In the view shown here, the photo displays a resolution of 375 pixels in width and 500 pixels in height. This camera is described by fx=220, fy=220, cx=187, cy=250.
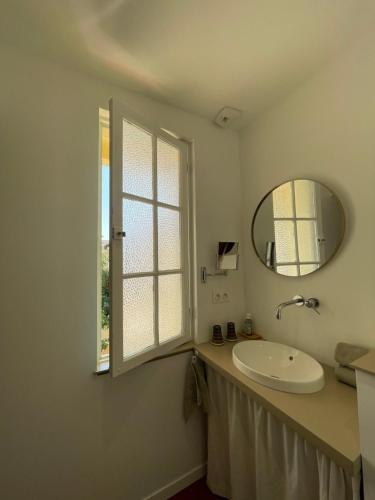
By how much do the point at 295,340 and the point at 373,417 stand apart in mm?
Answer: 710

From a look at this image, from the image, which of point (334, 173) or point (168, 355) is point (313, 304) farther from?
point (168, 355)

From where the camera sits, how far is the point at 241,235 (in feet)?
5.52

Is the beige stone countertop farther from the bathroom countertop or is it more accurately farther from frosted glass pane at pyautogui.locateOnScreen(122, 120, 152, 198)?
frosted glass pane at pyautogui.locateOnScreen(122, 120, 152, 198)

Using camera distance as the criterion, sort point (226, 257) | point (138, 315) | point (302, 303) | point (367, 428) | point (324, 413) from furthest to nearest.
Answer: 1. point (226, 257)
2. point (302, 303)
3. point (138, 315)
4. point (324, 413)
5. point (367, 428)

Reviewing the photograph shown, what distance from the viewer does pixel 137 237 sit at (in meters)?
1.13

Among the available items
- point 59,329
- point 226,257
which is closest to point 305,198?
point 226,257

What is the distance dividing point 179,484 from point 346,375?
1.20 metres

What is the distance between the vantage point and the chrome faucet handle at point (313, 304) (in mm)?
1202

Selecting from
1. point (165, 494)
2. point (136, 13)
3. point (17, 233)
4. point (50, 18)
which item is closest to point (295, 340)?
point (165, 494)

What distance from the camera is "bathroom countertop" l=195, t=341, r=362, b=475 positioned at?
65 centimetres

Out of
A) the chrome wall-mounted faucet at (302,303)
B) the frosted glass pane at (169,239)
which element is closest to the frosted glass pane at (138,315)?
the frosted glass pane at (169,239)

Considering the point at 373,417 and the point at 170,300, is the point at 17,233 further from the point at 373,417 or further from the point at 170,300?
the point at 373,417

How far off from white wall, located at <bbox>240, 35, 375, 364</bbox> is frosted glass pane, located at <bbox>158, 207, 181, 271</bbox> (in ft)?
2.09

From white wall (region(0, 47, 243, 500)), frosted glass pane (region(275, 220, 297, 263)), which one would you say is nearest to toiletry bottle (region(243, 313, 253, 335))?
frosted glass pane (region(275, 220, 297, 263))
